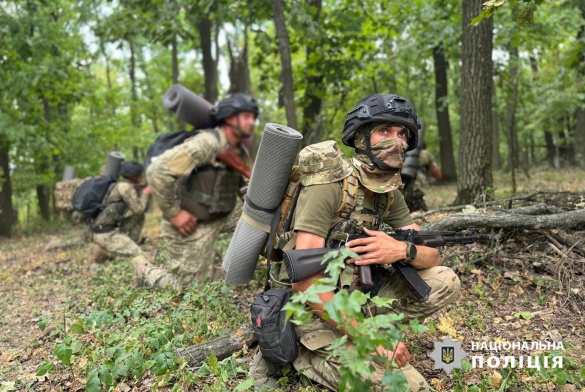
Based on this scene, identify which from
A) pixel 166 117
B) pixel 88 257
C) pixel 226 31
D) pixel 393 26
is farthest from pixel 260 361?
pixel 166 117

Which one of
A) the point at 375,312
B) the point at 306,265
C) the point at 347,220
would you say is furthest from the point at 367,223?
the point at 375,312

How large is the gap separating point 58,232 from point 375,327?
14871 millimetres

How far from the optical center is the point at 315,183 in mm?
3014

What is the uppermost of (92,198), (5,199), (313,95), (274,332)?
(313,95)

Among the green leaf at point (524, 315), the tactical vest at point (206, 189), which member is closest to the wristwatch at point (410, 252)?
the green leaf at point (524, 315)

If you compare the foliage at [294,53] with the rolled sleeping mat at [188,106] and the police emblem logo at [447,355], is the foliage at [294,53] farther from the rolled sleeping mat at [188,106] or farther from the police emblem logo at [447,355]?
the police emblem logo at [447,355]

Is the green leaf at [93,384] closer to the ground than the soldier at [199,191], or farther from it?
closer to the ground

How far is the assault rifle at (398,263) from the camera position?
287 cm

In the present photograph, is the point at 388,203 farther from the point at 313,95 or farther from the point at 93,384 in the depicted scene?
the point at 313,95

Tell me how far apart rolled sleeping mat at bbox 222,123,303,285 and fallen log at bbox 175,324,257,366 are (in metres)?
0.46

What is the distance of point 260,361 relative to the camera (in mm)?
3301

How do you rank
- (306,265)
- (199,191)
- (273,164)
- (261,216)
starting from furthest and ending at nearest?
(199,191) < (261,216) < (273,164) < (306,265)

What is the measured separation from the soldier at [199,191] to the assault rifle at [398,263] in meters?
3.09

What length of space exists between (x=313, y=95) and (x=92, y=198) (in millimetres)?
4797
